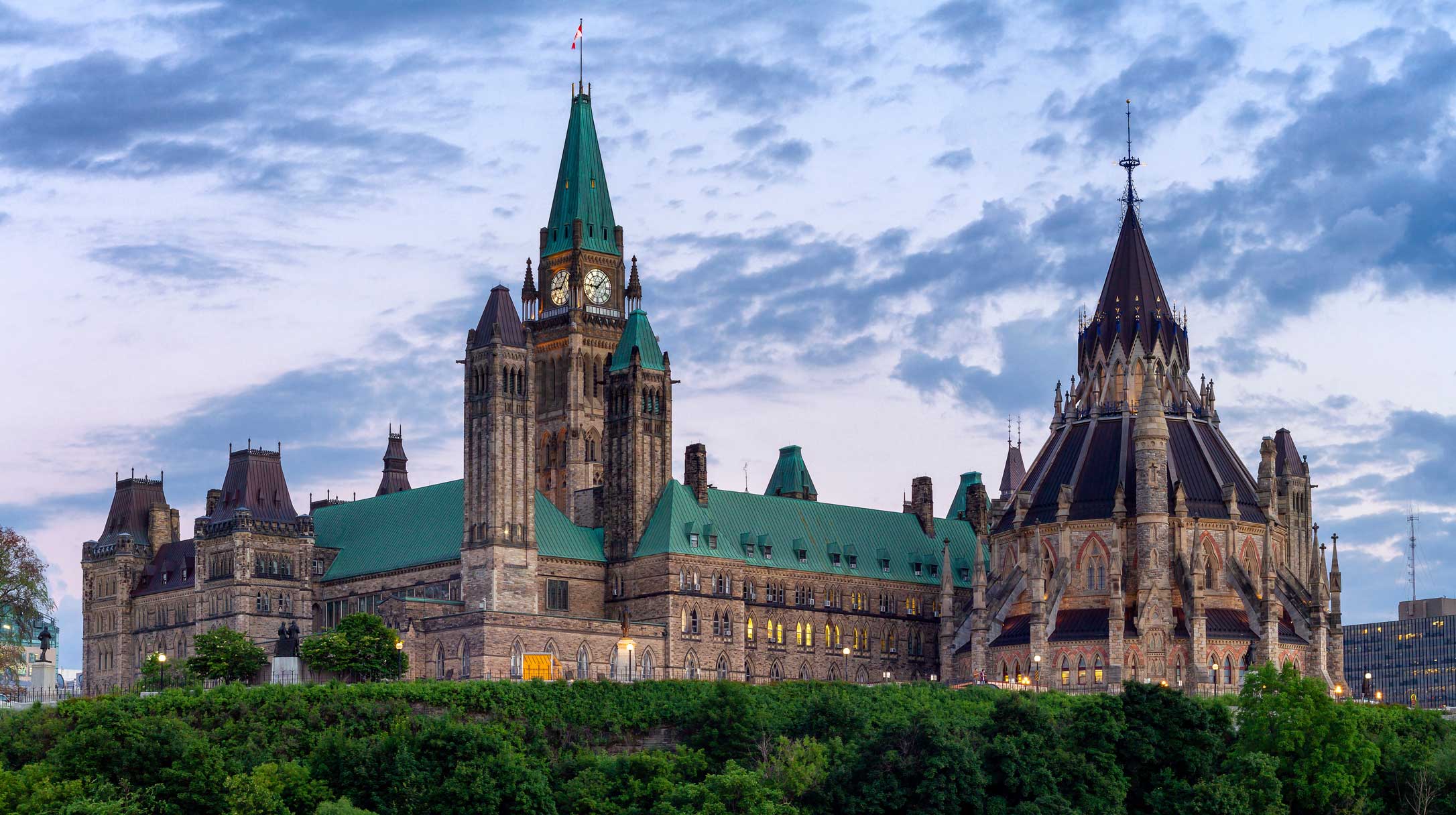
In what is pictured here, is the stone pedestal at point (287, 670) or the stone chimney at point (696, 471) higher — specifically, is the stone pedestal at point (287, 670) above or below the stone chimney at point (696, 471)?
below

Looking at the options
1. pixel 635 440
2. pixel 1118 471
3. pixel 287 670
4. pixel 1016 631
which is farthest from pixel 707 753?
pixel 1118 471

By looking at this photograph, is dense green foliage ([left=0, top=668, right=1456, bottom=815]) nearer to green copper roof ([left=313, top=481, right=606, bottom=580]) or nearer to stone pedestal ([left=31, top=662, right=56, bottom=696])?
stone pedestal ([left=31, top=662, right=56, bottom=696])

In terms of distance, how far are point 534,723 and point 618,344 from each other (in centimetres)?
5101

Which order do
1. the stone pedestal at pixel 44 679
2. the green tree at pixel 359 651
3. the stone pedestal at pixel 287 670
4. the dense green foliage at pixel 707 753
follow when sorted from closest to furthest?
the dense green foliage at pixel 707 753
the stone pedestal at pixel 44 679
the green tree at pixel 359 651
the stone pedestal at pixel 287 670

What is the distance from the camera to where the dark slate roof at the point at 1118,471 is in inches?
7387

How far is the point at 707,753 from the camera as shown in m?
147

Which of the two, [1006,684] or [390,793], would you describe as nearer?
[390,793]

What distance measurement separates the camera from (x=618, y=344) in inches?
7564

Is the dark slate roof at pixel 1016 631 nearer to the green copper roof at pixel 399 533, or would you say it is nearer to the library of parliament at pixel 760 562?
the library of parliament at pixel 760 562

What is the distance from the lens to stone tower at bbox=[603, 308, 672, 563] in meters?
184

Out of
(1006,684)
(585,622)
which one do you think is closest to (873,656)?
(1006,684)

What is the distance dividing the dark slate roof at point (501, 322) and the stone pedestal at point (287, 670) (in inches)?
1057

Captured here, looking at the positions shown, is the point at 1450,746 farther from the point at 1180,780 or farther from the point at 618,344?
the point at 618,344

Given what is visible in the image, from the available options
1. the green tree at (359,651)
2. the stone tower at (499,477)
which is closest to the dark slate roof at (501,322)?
the stone tower at (499,477)
